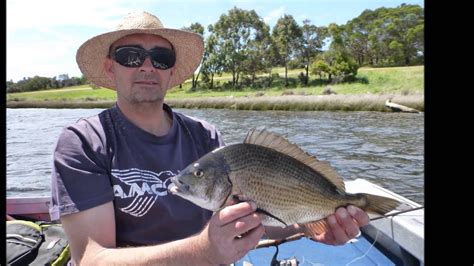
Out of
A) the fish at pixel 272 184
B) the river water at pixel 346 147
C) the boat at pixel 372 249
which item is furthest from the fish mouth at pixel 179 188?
the river water at pixel 346 147

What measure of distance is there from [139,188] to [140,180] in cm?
5

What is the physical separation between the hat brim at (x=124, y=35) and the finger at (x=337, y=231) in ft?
4.74

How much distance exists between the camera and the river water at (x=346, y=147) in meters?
12.9

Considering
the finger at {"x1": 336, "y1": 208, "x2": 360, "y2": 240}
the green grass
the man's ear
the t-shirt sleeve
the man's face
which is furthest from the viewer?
the green grass

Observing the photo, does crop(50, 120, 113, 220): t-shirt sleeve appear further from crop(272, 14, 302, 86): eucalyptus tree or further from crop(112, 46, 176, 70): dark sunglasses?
crop(272, 14, 302, 86): eucalyptus tree

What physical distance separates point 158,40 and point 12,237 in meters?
2.02

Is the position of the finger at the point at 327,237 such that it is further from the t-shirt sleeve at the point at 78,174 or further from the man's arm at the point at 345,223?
the t-shirt sleeve at the point at 78,174

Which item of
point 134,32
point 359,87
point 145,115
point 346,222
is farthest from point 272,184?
point 359,87

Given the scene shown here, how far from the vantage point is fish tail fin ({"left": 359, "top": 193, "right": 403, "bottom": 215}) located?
2.09 metres

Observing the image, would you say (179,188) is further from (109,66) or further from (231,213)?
(109,66)

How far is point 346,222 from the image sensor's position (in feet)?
7.15

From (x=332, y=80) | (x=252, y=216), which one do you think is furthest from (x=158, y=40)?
(x=332, y=80)

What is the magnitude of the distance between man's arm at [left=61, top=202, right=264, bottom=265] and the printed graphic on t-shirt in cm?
11

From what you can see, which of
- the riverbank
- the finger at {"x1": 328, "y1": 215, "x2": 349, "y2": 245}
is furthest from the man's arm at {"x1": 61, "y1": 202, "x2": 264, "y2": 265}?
the riverbank
